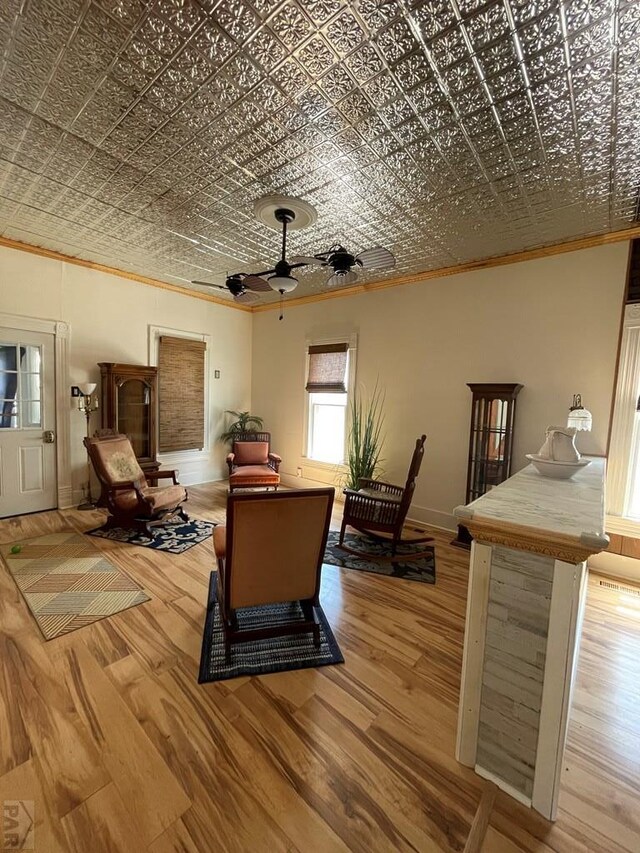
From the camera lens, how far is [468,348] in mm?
4012

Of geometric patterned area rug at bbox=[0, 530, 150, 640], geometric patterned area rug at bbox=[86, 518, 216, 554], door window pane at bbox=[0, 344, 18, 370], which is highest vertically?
door window pane at bbox=[0, 344, 18, 370]

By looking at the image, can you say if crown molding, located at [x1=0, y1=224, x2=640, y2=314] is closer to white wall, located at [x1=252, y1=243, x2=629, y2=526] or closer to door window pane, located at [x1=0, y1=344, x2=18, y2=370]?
white wall, located at [x1=252, y1=243, x2=629, y2=526]

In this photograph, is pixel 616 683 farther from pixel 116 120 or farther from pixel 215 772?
pixel 116 120

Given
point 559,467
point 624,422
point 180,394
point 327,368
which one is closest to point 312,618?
point 559,467

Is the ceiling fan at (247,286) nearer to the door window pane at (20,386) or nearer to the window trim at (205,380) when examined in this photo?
the window trim at (205,380)

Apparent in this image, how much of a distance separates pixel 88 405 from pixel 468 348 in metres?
4.65

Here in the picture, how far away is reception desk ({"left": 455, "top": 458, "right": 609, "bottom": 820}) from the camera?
1.21 m

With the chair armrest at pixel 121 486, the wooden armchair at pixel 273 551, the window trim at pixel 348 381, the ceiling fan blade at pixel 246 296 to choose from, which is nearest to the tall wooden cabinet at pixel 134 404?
the chair armrest at pixel 121 486

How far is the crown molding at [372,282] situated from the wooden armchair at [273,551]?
10.8ft

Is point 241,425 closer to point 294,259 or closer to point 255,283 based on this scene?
point 255,283

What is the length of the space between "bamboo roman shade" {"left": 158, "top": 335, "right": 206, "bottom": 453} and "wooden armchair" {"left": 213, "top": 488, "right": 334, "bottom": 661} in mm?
3747

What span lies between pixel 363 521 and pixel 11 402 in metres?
4.16

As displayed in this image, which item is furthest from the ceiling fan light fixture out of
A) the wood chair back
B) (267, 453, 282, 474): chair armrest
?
(267, 453, 282, 474): chair armrest

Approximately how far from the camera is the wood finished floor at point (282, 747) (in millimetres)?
1249
